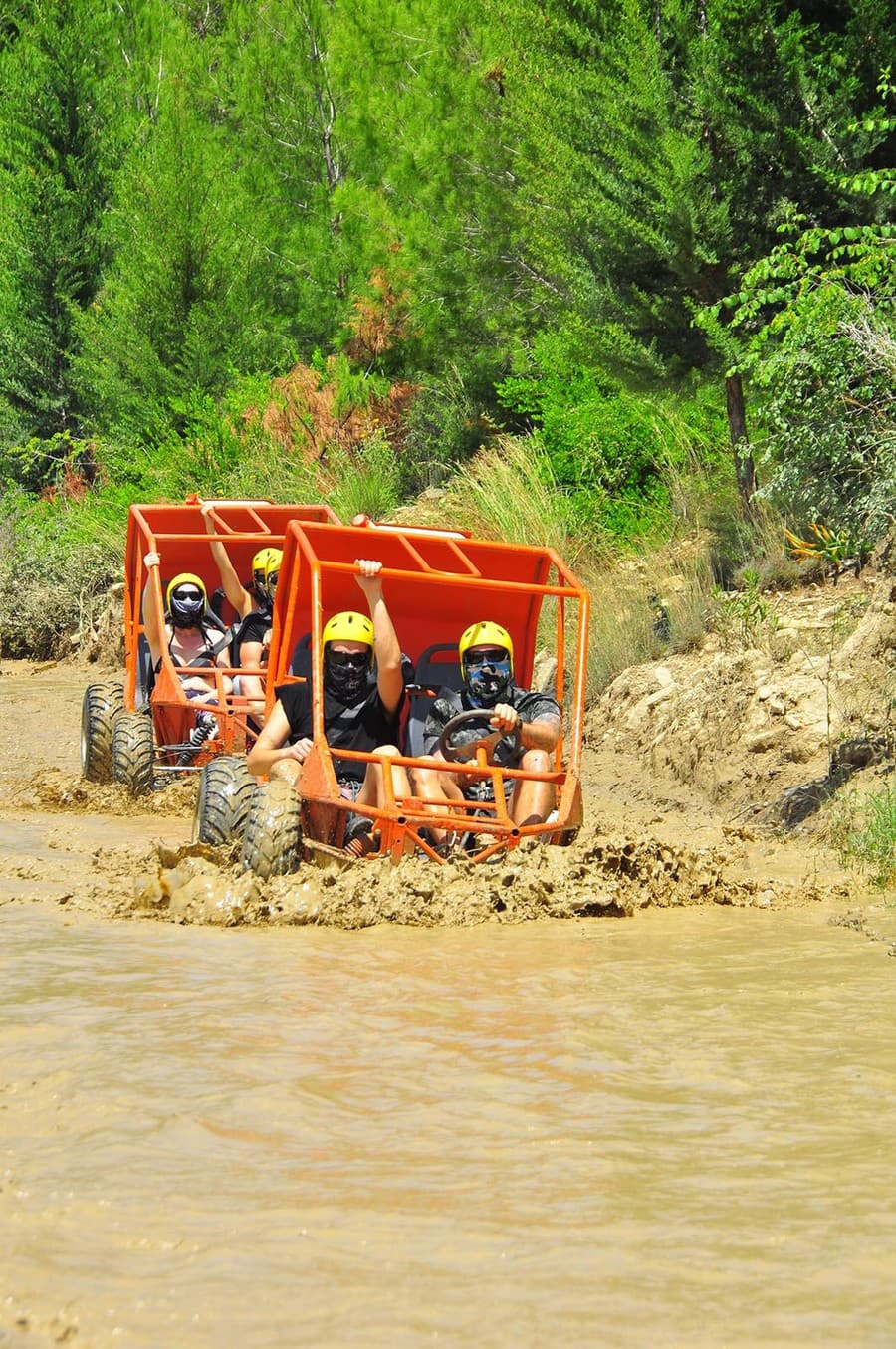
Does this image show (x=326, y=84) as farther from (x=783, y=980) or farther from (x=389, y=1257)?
(x=389, y=1257)

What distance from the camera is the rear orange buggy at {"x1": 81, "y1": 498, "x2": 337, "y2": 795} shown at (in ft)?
37.1

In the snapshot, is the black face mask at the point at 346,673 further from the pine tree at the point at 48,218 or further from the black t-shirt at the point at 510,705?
the pine tree at the point at 48,218

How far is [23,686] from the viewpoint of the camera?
1892 cm

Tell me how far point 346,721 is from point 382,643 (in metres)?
0.49

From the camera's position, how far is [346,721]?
27.2 ft

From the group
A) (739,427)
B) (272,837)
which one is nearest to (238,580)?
(739,427)

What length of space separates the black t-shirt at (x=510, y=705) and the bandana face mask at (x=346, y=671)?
0.40 m

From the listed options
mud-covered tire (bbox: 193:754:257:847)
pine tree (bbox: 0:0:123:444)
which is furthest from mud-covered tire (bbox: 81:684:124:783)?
pine tree (bbox: 0:0:123:444)

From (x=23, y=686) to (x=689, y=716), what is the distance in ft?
32.4

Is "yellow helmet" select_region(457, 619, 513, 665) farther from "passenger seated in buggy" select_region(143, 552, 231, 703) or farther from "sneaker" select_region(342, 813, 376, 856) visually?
"passenger seated in buggy" select_region(143, 552, 231, 703)

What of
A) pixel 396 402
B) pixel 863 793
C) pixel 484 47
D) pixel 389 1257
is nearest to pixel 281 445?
pixel 396 402

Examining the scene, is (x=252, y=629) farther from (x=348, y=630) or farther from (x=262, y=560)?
(x=348, y=630)

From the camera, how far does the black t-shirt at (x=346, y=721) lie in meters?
8.28

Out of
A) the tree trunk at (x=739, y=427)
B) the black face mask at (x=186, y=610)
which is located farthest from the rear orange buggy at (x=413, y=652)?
the tree trunk at (x=739, y=427)
